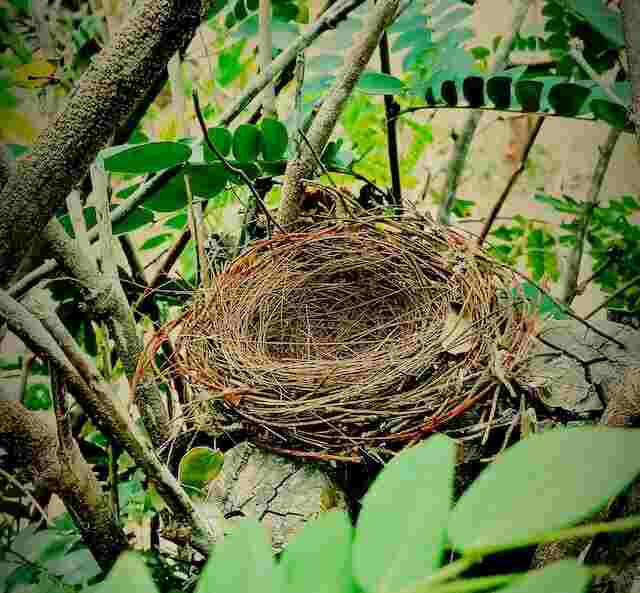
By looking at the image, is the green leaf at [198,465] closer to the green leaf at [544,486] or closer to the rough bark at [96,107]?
the rough bark at [96,107]

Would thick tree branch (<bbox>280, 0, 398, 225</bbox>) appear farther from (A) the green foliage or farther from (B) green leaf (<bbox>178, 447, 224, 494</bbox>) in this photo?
(A) the green foliage

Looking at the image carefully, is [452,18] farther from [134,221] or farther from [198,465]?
[198,465]

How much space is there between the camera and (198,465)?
47cm

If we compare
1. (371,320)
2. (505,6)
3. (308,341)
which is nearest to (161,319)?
(308,341)

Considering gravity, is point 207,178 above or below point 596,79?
below

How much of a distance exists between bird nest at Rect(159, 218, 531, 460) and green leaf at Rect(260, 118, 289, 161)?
12 cm

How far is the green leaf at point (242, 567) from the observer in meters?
0.13

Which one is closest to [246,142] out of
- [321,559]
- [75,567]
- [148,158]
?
[148,158]

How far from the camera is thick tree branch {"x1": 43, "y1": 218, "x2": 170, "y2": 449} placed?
1.62 ft

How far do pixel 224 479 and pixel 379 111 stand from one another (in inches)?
39.7

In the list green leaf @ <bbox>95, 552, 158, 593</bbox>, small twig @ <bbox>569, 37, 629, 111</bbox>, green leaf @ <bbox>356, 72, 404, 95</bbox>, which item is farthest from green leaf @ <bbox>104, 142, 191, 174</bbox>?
green leaf @ <bbox>95, 552, 158, 593</bbox>

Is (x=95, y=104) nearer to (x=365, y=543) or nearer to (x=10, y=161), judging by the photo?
(x=10, y=161)

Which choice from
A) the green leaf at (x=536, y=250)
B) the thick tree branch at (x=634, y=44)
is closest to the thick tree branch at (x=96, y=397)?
the thick tree branch at (x=634, y=44)

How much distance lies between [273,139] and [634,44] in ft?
1.53
